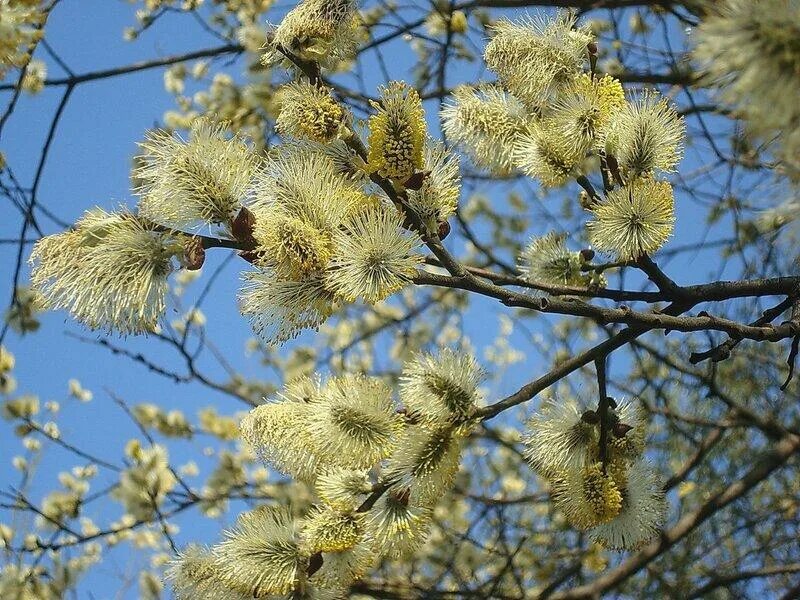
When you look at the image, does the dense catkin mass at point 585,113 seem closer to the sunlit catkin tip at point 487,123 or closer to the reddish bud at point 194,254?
the sunlit catkin tip at point 487,123

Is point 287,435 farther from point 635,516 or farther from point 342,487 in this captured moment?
point 635,516

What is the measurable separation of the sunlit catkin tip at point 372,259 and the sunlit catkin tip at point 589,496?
0.63 m

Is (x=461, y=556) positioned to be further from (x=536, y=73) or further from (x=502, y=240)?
(x=536, y=73)

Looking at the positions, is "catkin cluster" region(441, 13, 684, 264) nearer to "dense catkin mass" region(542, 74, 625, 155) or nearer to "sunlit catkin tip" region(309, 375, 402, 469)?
"dense catkin mass" region(542, 74, 625, 155)

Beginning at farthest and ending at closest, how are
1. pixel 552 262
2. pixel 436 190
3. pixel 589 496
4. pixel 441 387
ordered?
pixel 552 262
pixel 589 496
pixel 441 387
pixel 436 190

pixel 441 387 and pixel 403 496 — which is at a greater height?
pixel 441 387

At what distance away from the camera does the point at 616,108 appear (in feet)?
5.91

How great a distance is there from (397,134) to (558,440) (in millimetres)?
765

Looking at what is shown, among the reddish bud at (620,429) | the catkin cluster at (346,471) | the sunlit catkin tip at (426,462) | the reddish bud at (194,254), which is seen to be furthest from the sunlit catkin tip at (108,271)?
the reddish bud at (620,429)

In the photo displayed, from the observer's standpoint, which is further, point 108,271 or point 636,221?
point 636,221

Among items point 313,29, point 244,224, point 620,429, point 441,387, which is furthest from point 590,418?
point 313,29

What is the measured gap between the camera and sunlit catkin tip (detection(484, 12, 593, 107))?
6.23 ft

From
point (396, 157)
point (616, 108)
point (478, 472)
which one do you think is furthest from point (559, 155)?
point (478, 472)

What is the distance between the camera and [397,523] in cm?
171
